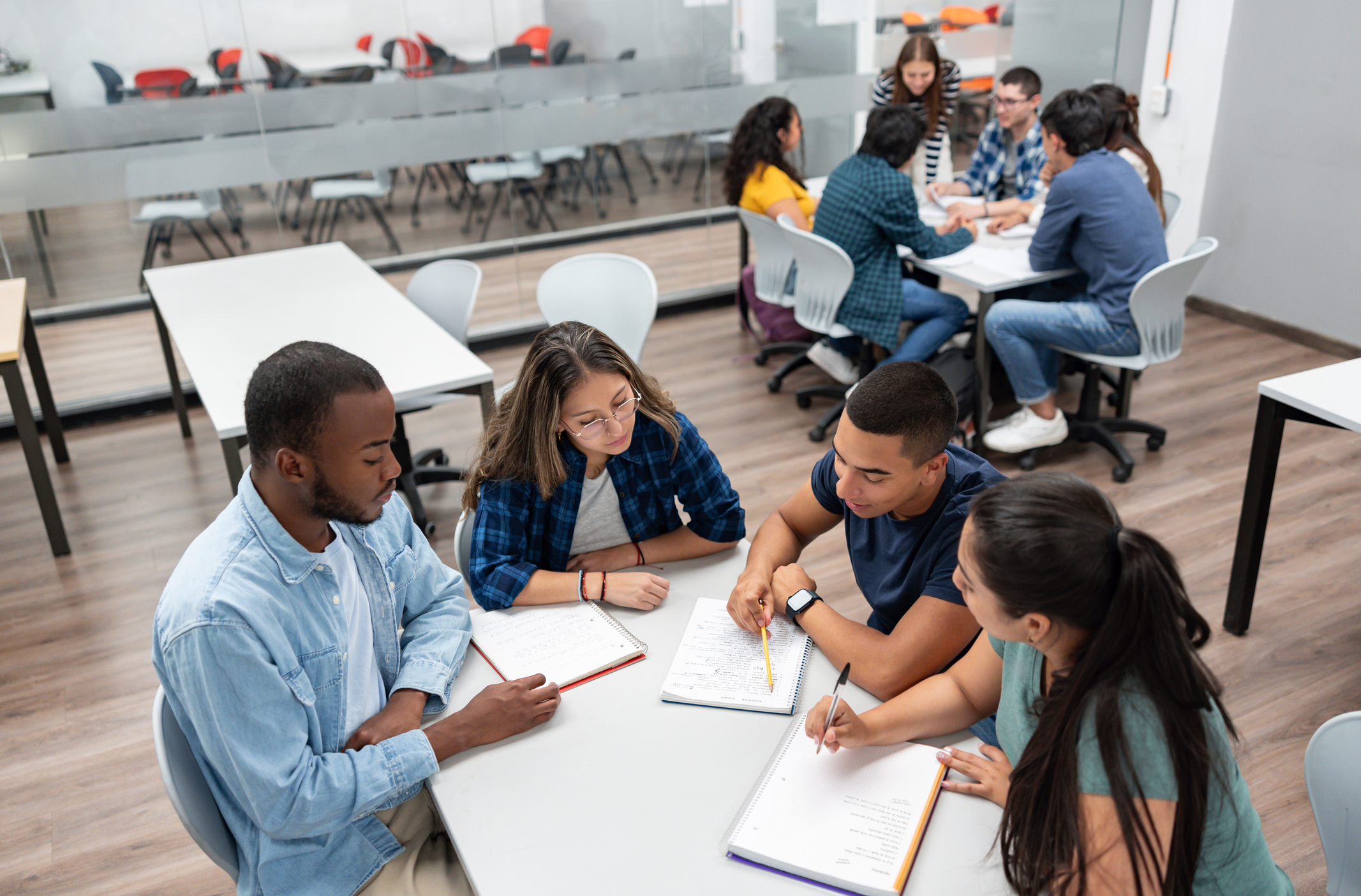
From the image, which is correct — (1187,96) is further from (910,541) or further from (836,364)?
(910,541)

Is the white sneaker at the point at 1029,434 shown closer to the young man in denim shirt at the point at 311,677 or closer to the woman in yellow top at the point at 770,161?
the woman in yellow top at the point at 770,161

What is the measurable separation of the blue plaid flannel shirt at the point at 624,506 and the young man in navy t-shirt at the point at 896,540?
216mm

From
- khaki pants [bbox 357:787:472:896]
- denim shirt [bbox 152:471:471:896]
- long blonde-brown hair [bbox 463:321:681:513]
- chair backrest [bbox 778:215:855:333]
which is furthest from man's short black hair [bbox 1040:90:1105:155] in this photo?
khaki pants [bbox 357:787:472:896]

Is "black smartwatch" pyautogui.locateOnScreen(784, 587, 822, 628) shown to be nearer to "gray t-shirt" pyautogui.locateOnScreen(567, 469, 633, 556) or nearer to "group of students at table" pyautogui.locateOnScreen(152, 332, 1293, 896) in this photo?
"group of students at table" pyautogui.locateOnScreen(152, 332, 1293, 896)

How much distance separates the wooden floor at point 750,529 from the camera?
2.34 meters

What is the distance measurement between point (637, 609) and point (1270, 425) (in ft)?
6.00

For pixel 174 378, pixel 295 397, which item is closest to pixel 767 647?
pixel 295 397

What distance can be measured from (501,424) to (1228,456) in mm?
3116

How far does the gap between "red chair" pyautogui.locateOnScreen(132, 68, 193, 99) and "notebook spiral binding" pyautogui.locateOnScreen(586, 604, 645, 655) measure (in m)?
3.75

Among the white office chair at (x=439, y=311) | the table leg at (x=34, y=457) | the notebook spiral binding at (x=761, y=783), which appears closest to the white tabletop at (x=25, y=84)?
the table leg at (x=34, y=457)

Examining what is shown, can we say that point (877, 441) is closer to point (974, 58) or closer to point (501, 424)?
point (501, 424)

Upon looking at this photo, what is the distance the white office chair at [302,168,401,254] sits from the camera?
189 inches

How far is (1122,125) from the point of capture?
3822 millimetres

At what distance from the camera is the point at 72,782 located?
2.51 metres
